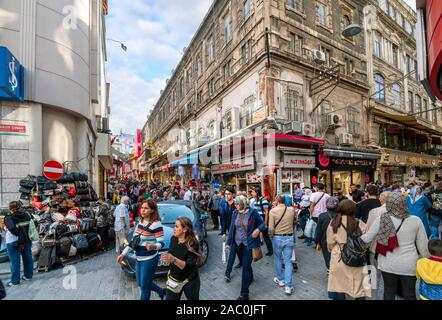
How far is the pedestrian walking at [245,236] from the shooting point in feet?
13.7

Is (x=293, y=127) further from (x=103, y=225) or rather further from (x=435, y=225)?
(x=103, y=225)

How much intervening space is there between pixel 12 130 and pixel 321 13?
18642 millimetres

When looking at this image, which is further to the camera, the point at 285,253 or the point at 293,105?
the point at 293,105

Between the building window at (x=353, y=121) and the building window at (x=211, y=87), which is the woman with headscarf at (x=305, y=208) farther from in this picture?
the building window at (x=211, y=87)

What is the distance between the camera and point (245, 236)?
4.41m

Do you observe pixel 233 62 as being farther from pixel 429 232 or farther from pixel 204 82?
pixel 429 232

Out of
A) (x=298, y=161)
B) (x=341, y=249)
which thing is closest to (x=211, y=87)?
(x=298, y=161)

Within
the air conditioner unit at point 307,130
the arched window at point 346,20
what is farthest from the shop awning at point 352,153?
the arched window at point 346,20

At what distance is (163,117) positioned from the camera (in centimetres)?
3953

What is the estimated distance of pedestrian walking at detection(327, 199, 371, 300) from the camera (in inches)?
130

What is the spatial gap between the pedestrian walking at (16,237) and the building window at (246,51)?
13740mm

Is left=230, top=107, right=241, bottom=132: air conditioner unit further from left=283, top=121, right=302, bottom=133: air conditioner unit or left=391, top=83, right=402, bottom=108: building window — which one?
left=391, top=83, right=402, bottom=108: building window
